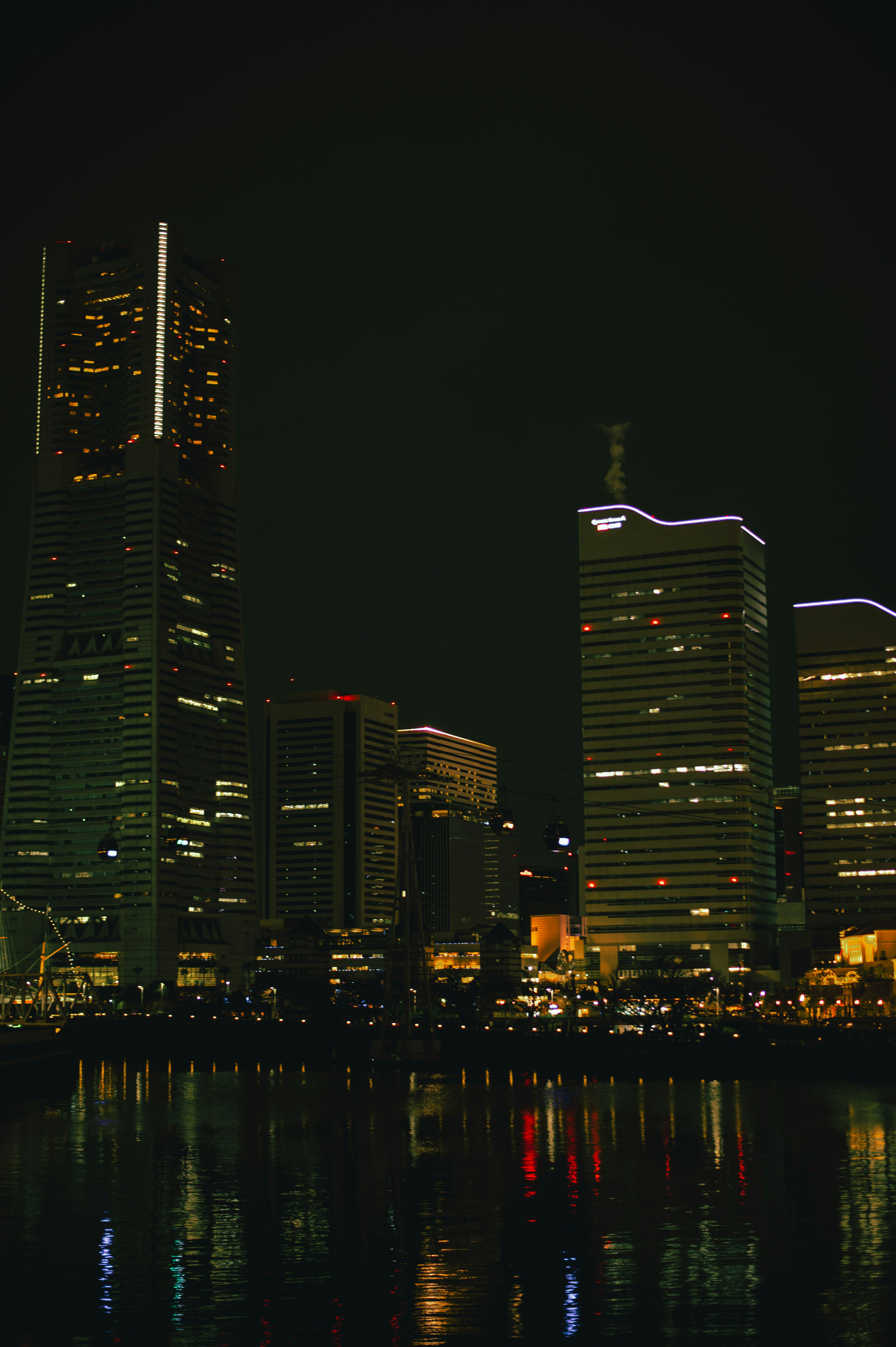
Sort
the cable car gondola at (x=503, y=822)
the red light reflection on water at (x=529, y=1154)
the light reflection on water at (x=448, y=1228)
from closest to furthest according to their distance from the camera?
the light reflection on water at (x=448, y=1228)
the red light reflection on water at (x=529, y=1154)
the cable car gondola at (x=503, y=822)

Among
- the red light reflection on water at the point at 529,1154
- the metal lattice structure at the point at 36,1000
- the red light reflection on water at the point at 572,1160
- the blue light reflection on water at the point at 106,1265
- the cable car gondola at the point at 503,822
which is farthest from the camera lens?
the metal lattice structure at the point at 36,1000

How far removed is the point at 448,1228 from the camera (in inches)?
1291

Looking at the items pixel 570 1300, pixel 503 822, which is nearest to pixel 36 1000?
pixel 503 822

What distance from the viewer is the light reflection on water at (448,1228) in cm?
2408

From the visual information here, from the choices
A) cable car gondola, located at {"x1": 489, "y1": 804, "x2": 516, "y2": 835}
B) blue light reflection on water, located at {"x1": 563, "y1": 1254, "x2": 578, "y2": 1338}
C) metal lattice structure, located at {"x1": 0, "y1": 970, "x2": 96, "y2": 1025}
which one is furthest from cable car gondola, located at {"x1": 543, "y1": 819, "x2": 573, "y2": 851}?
metal lattice structure, located at {"x1": 0, "y1": 970, "x2": 96, "y2": 1025}

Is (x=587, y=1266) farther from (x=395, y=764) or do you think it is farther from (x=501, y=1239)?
(x=395, y=764)

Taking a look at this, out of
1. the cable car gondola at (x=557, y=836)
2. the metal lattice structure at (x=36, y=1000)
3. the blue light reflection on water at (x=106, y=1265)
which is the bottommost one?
the metal lattice structure at (x=36, y=1000)

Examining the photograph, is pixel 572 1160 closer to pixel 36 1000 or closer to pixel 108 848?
pixel 108 848

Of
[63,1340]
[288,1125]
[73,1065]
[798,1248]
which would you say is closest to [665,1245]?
[798,1248]

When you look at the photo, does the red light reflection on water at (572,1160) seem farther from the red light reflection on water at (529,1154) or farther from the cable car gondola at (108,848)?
the cable car gondola at (108,848)

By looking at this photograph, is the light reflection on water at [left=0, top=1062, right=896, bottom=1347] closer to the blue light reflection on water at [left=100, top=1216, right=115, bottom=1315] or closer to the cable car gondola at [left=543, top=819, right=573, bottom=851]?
the blue light reflection on water at [left=100, top=1216, right=115, bottom=1315]

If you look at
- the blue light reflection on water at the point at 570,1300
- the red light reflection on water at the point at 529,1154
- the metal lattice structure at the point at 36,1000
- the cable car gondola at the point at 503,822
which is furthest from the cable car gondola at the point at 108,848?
the metal lattice structure at the point at 36,1000

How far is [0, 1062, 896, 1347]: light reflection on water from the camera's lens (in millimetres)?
24078

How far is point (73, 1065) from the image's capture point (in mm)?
108188
